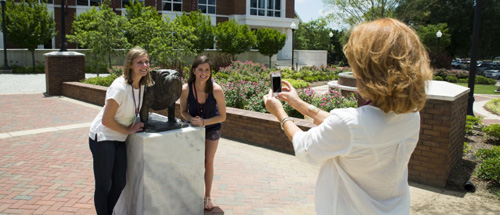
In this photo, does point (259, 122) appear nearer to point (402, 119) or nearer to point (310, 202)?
point (310, 202)

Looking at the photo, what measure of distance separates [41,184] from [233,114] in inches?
141

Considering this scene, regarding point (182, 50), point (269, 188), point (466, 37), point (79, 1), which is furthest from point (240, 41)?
point (466, 37)

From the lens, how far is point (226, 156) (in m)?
6.47

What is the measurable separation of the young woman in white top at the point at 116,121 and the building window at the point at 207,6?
36862 mm

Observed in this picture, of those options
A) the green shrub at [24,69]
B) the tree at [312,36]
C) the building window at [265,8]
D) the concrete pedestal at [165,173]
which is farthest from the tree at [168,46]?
the tree at [312,36]

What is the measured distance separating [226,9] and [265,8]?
4.30m

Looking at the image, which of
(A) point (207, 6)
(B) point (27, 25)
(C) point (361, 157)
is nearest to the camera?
(C) point (361, 157)

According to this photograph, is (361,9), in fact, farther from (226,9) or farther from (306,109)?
(306,109)

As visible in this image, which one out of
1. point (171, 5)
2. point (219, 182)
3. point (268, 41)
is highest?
point (171, 5)

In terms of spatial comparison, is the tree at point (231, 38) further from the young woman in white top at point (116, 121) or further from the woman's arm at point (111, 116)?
the woman's arm at point (111, 116)

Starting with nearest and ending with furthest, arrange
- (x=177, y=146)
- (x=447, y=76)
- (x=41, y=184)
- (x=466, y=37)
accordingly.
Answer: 1. (x=177, y=146)
2. (x=41, y=184)
3. (x=447, y=76)
4. (x=466, y=37)

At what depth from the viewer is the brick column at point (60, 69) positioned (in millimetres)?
14234

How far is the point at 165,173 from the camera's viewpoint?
12.1 ft

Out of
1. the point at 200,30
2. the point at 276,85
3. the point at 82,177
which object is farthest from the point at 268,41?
the point at 276,85
